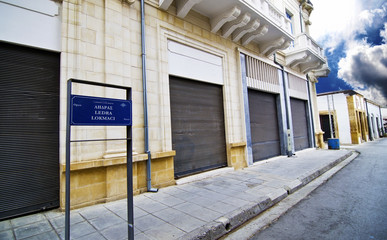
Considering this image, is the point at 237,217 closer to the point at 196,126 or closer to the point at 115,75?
the point at 196,126

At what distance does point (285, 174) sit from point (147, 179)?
4465 millimetres

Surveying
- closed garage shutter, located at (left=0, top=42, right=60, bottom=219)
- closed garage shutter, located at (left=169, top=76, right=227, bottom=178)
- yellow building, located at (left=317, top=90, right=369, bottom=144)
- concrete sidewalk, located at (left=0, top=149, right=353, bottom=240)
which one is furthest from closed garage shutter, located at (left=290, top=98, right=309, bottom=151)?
closed garage shutter, located at (left=0, top=42, right=60, bottom=219)

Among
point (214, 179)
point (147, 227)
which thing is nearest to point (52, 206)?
point (147, 227)

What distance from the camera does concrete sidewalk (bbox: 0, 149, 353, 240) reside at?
2683mm

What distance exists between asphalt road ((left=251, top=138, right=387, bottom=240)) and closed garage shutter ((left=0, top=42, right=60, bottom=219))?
4.02 m

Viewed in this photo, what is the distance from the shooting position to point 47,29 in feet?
12.5

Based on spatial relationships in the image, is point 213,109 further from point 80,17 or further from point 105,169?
point 80,17

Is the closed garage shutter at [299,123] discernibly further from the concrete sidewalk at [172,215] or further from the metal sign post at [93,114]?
the metal sign post at [93,114]

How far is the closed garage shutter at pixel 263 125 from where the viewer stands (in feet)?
27.4

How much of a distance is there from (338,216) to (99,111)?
4315 millimetres

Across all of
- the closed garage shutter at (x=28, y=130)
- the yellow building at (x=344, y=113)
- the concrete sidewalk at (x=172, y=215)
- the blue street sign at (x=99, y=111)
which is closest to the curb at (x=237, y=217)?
the concrete sidewalk at (x=172, y=215)

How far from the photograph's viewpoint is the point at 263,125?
29.3ft

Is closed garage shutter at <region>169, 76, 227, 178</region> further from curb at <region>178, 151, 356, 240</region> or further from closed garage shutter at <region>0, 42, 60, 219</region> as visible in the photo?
closed garage shutter at <region>0, 42, 60, 219</region>

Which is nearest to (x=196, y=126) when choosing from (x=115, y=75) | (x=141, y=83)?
(x=141, y=83)
